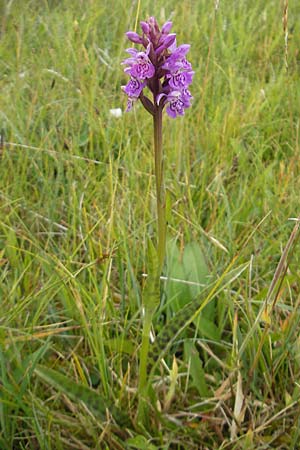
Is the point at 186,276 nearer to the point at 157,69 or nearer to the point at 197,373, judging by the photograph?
the point at 197,373

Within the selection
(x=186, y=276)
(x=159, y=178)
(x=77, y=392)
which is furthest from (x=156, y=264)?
(x=186, y=276)

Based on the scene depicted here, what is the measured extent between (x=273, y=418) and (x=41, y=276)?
595 mm

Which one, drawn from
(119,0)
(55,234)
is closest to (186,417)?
(55,234)

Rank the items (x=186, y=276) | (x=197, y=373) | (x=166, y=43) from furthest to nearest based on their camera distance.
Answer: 1. (x=186, y=276)
2. (x=197, y=373)
3. (x=166, y=43)

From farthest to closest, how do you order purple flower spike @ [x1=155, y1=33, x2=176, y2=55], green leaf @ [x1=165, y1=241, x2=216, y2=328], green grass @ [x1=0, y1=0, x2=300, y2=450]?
green leaf @ [x1=165, y1=241, x2=216, y2=328]
green grass @ [x1=0, y1=0, x2=300, y2=450]
purple flower spike @ [x1=155, y1=33, x2=176, y2=55]

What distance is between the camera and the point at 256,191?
5.01 ft

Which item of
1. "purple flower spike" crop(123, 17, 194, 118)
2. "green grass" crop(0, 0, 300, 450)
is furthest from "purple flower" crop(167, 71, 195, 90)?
"green grass" crop(0, 0, 300, 450)

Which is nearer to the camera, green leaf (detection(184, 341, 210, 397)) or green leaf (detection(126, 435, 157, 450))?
green leaf (detection(126, 435, 157, 450))

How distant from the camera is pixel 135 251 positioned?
4.60 feet

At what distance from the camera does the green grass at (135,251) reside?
1.02 meters

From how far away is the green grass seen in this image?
1024 millimetres

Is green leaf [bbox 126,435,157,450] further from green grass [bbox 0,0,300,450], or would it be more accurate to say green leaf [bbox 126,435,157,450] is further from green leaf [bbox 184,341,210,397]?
green leaf [bbox 184,341,210,397]

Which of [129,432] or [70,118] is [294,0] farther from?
[129,432]

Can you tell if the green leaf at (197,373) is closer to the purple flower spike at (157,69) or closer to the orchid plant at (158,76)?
the orchid plant at (158,76)
